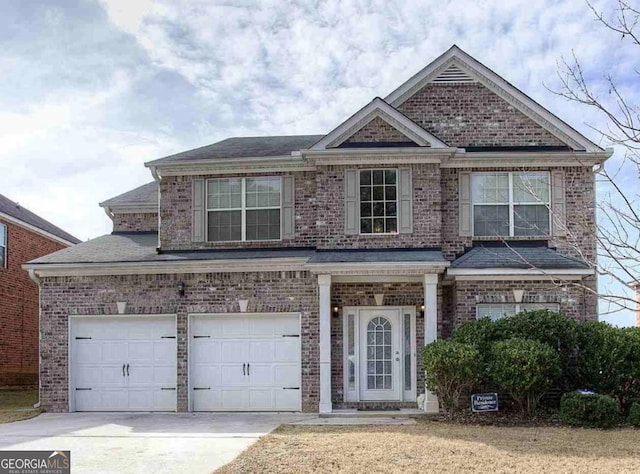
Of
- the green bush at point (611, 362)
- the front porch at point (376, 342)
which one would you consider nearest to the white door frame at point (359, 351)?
the front porch at point (376, 342)

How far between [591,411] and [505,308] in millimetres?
2982

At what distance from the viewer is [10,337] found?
22.6 m

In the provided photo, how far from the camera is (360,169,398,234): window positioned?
15.8 m

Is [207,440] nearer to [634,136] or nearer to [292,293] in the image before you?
[292,293]

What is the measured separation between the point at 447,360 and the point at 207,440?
15.0 feet

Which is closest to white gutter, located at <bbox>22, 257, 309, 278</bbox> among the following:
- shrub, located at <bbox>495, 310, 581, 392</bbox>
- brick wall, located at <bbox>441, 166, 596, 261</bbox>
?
brick wall, located at <bbox>441, 166, 596, 261</bbox>

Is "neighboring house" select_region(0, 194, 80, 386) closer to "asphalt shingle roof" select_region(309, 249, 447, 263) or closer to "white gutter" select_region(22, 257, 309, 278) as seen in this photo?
"white gutter" select_region(22, 257, 309, 278)

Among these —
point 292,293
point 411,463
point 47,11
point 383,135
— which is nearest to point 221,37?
point 47,11

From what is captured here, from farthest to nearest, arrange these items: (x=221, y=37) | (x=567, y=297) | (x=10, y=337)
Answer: (x=10, y=337) < (x=567, y=297) < (x=221, y=37)

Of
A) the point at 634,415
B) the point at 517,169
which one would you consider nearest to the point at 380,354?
the point at 517,169

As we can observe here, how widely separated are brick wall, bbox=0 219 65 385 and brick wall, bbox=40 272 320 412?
22.6 feet

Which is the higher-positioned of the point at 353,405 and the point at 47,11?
the point at 47,11

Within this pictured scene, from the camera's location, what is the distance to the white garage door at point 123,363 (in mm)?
15992

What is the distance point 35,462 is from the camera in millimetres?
9859
